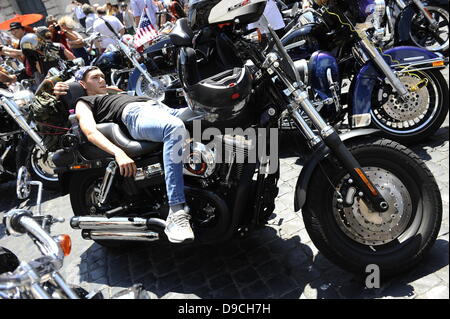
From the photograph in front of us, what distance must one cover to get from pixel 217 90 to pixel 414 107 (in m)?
2.71

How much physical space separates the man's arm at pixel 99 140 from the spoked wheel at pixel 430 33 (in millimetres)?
5099

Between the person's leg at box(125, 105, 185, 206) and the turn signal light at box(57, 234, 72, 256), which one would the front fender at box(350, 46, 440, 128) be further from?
the turn signal light at box(57, 234, 72, 256)

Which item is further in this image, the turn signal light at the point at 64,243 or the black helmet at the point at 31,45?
the black helmet at the point at 31,45

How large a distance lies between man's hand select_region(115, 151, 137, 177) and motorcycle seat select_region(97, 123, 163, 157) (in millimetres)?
84

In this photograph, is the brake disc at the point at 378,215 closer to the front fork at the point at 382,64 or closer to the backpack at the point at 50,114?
the front fork at the point at 382,64

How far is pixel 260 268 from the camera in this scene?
127 inches

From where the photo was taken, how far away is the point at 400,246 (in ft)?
8.71

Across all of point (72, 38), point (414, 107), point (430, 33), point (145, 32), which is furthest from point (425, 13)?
point (72, 38)

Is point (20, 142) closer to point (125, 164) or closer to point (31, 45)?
point (31, 45)

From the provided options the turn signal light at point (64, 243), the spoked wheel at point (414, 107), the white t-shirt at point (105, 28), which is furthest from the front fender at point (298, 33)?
the white t-shirt at point (105, 28)

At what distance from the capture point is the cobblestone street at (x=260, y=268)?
2.69 m

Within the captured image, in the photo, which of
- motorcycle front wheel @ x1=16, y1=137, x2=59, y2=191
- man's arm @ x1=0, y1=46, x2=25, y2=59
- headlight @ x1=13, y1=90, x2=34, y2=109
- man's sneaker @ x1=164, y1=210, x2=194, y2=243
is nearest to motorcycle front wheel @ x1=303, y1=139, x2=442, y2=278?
man's sneaker @ x1=164, y1=210, x2=194, y2=243

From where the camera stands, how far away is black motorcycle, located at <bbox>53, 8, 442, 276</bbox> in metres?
2.63

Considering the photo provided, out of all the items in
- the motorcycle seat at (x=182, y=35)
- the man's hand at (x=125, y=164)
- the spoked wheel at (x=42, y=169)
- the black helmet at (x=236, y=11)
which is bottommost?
the spoked wheel at (x=42, y=169)
